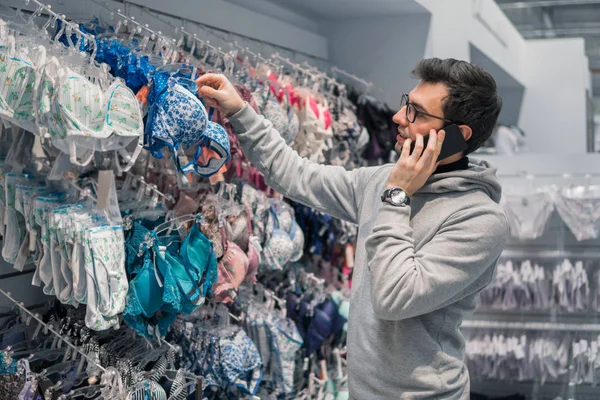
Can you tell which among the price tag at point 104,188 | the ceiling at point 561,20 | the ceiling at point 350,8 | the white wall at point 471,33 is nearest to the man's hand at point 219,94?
the price tag at point 104,188

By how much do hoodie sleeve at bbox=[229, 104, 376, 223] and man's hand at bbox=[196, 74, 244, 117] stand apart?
7 centimetres

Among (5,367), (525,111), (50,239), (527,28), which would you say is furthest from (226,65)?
(527,28)

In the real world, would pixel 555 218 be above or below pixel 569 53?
below

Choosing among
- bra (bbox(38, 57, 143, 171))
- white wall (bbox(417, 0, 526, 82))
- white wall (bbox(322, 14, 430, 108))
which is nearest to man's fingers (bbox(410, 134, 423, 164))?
bra (bbox(38, 57, 143, 171))

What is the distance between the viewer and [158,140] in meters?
2.34

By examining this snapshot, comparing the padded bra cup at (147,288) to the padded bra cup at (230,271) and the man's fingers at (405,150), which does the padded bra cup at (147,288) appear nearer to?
the padded bra cup at (230,271)

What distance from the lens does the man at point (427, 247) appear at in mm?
1989

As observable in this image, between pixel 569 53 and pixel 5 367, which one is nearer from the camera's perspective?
pixel 5 367

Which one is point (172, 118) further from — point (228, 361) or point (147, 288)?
point (228, 361)

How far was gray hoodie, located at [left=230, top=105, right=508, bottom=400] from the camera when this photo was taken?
1.98 m

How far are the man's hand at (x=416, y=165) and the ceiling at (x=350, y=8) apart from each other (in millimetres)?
2455

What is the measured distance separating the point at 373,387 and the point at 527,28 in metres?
9.42

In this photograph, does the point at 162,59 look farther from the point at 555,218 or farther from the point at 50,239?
the point at 555,218

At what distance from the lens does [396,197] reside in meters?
2.02
